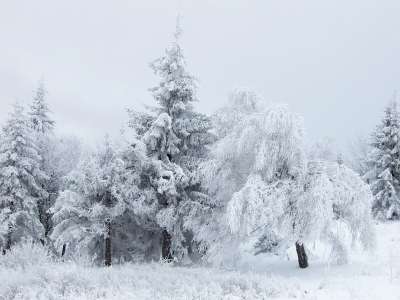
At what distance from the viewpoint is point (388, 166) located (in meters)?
32.8

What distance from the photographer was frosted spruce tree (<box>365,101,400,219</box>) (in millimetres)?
31812

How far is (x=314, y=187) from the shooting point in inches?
620

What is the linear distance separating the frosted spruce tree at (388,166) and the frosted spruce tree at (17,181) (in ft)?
79.6

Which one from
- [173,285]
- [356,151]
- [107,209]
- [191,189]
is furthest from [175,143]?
[356,151]

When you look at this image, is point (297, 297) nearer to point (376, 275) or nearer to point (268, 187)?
point (376, 275)

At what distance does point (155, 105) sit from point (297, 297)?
13690mm

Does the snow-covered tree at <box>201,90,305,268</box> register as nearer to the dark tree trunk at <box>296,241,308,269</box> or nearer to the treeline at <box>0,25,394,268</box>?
the treeline at <box>0,25,394,268</box>

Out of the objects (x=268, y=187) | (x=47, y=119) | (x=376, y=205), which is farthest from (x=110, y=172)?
(x=376, y=205)

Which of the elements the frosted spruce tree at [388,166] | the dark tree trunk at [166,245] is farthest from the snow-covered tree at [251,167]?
the frosted spruce tree at [388,166]

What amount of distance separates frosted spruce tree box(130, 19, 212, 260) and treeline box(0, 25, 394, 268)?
0.06 m

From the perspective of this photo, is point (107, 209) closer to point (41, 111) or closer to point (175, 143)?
point (175, 143)

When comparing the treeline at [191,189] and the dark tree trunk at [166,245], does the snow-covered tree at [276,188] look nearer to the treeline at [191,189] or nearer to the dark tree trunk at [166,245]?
the treeline at [191,189]

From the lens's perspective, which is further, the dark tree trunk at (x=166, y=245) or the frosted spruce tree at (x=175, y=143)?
the dark tree trunk at (x=166, y=245)

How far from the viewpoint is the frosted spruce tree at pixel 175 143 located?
20.3 metres
